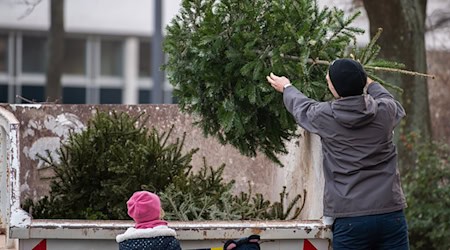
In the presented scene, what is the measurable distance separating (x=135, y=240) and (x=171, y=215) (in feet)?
3.37

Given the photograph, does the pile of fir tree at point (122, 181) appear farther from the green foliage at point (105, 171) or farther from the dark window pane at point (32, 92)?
the dark window pane at point (32, 92)

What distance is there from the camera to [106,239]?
5184 millimetres

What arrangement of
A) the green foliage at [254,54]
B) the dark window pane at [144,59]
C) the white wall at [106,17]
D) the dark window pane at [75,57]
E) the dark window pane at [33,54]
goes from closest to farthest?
the green foliage at [254,54]
the white wall at [106,17]
the dark window pane at [33,54]
the dark window pane at [75,57]
the dark window pane at [144,59]

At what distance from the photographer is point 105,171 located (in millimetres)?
6652

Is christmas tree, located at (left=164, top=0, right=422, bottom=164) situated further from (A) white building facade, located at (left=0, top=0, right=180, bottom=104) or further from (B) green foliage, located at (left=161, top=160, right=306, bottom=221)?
(A) white building facade, located at (left=0, top=0, right=180, bottom=104)

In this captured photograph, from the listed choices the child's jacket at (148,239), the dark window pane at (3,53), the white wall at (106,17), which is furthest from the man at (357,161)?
the dark window pane at (3,53)

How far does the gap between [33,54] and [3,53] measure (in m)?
0.96

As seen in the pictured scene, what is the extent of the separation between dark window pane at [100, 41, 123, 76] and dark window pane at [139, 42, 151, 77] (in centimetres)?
74

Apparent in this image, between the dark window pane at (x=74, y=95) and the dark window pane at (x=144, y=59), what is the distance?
2251 mm

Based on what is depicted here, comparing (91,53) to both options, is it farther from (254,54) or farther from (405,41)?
(254,54)

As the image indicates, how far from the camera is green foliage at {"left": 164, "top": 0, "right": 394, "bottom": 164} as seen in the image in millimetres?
5844

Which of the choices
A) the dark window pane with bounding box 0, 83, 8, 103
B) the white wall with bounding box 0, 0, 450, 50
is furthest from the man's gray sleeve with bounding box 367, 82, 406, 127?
the dark window pane with bounding box 0, 83, 8, 103

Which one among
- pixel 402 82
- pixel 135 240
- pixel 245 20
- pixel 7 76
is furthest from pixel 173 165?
pixel 7 76

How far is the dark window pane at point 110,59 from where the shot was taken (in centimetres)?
3366
